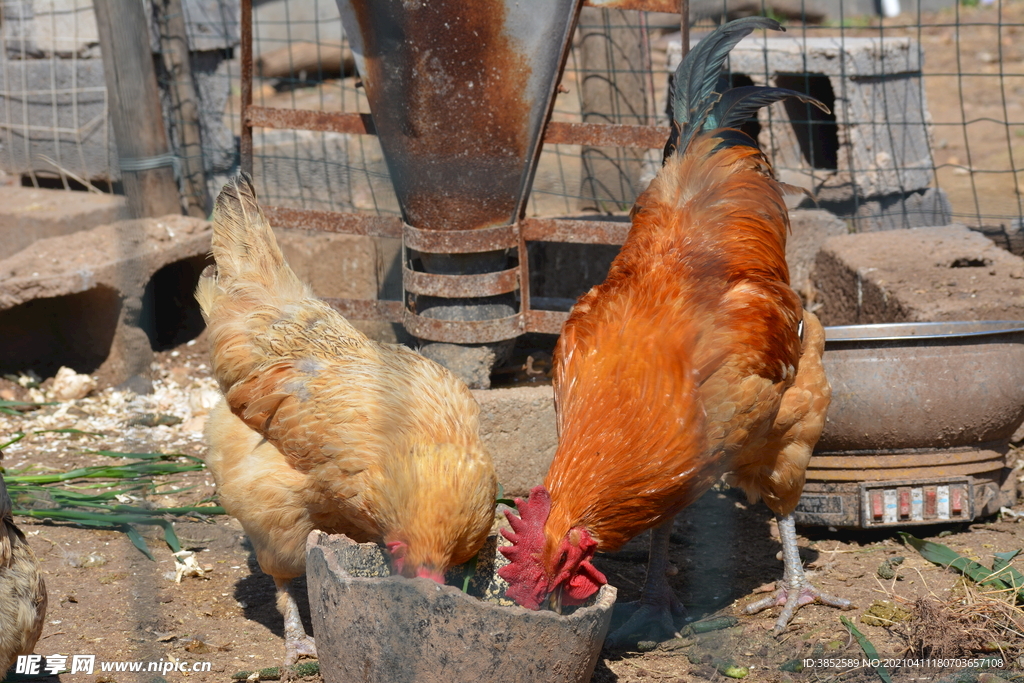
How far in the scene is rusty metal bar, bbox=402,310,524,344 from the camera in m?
3.65

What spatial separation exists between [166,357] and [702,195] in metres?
3.21

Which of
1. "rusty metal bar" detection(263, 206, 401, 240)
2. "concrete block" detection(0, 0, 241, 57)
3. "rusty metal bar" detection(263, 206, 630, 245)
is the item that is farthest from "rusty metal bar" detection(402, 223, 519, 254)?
"concrete block" detection(0, 0, 241, 57)

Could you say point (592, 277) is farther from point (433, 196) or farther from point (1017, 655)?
point (1017, 655)

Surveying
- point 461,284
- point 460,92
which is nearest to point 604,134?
point 460,92

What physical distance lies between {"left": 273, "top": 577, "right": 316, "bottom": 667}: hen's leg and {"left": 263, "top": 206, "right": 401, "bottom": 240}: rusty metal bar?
1.65m

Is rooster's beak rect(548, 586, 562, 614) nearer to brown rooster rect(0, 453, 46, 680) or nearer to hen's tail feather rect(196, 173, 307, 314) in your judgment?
brown rooster rect(0, 453, 46, 680)

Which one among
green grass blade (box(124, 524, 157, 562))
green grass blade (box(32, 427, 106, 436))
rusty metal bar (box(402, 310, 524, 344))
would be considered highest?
rusty metal bar (box(402, 310, 524, 344))

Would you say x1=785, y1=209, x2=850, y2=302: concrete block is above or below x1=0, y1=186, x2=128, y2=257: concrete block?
below

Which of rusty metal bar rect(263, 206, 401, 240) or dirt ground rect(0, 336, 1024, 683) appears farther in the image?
rusty metal bar rect(263, 206, 401, 240)

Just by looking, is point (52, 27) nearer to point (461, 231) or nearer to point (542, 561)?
point (461, 231)

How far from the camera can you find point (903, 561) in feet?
10.3

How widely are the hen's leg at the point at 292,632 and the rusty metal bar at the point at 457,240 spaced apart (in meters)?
1.45

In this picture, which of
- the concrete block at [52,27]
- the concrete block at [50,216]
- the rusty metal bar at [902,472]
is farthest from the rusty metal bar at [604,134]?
the concrete block at [52,27]

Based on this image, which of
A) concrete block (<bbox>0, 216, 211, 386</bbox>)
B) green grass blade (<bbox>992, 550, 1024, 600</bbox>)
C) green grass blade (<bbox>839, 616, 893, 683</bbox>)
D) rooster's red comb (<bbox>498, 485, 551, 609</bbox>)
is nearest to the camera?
rooster's red comb (<bbox>498, 485, 551, 609</bbox>)
